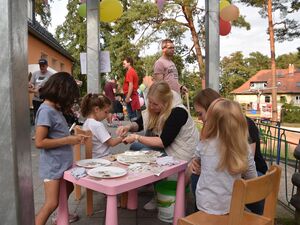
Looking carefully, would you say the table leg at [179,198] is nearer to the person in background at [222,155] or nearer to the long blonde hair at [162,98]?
the person in background at [222,155]

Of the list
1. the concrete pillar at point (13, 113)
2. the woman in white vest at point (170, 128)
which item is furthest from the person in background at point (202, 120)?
the concrete pillar at point (13, 113)

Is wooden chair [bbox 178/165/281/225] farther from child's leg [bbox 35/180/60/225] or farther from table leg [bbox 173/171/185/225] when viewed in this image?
child's leg [bbox 35/180/60/225]

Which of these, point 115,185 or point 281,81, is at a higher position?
point 281,81

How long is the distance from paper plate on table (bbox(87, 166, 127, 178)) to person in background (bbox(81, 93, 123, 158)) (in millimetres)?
782

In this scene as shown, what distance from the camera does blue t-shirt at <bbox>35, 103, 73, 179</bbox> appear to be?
7.63 feet

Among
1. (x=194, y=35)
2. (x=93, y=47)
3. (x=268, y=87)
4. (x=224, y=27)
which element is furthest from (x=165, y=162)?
(x=268, y=87)

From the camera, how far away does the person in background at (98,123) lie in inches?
118

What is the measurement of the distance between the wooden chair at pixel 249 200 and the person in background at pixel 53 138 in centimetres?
101

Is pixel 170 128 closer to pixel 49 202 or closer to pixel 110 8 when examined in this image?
pixel 49 202

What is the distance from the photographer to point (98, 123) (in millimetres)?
3043

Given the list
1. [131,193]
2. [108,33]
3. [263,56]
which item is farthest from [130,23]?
[263,56]

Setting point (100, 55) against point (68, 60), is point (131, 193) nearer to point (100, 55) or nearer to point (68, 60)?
point (100, 55)

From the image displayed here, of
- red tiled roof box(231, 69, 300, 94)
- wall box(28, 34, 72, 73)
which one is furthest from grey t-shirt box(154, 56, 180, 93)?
red tiled roof box(231, 69, 300, 94)

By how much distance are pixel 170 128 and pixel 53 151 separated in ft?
3.38
